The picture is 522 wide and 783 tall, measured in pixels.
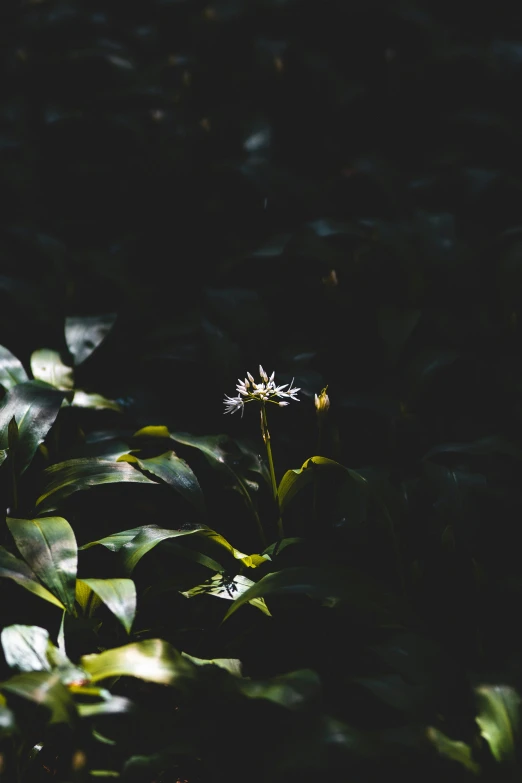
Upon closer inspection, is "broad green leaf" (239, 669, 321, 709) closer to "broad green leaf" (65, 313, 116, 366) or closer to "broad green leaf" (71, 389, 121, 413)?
"broad green leaf" (71, 389, 121, 413)

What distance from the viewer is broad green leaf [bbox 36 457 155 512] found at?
156cm

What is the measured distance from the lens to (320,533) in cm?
171

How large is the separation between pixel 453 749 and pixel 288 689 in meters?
0.27

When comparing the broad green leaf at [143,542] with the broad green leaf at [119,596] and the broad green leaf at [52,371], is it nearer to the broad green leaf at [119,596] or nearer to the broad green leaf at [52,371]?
the broad green leaf at [119,596]

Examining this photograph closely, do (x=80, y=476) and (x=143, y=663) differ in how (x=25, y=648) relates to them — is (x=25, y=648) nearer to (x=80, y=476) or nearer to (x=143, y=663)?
(x=143, y=663)

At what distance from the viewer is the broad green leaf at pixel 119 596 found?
119 centimetres

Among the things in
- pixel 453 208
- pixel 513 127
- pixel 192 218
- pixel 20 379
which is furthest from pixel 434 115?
pixel 20 379

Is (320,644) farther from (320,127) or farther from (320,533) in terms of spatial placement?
(320,127)

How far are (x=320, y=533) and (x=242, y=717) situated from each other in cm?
57

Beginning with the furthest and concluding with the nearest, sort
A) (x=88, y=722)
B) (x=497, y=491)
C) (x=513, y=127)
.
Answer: (x=513, y=127), (x=497, y=491), (x=88, y=722)

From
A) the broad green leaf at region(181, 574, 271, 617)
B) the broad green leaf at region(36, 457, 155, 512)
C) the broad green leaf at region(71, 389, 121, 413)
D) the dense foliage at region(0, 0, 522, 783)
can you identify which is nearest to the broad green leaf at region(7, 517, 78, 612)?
the dense foliage at region(0, 0, 522, 783)

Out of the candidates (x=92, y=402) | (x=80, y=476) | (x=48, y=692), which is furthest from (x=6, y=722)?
(x=92, y=402)

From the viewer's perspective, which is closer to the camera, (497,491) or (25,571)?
(25,571)

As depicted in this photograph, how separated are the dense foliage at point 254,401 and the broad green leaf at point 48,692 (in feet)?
0.03
